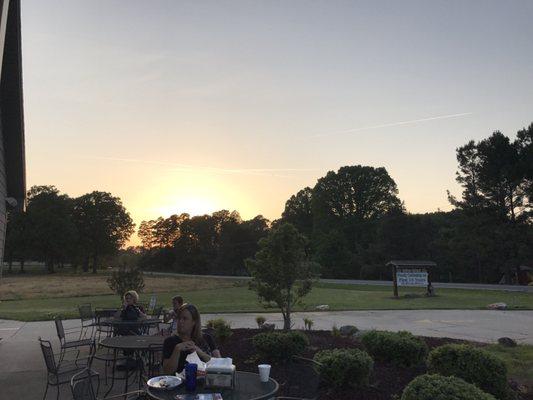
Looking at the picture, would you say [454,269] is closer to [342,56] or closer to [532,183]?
[532,183]

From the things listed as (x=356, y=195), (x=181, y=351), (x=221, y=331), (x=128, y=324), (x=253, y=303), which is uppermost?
(x=356, y=195)

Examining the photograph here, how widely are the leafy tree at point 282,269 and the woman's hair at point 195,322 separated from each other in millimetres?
7215

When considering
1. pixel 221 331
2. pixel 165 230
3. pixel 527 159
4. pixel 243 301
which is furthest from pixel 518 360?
pixel 165 230

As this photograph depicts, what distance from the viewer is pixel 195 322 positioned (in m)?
4.97

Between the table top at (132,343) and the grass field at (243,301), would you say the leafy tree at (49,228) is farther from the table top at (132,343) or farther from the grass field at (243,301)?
the table top at (132,343)

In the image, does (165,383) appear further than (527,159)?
No

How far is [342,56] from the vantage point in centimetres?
1503

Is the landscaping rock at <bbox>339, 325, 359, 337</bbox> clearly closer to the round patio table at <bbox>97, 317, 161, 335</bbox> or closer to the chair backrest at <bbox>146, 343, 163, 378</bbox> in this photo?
the round patio table at <bbox>97, 317, 161, 335</bbox>

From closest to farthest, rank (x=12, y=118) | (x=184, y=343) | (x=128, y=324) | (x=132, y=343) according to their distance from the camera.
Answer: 1. (x=184, y=343)
2. (x=132, y=343)
3. (x=128, y=324)
4. (x=12, y=118)

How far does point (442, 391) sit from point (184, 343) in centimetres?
249

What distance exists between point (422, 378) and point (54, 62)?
42.0ft

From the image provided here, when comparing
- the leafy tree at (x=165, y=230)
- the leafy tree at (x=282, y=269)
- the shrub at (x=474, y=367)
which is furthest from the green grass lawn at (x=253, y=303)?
the leafy tree at (x=165, y=230)

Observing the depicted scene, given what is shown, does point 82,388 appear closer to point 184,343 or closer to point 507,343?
point 184,343

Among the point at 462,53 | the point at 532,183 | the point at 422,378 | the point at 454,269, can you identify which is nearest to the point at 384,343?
the point at 422,378
